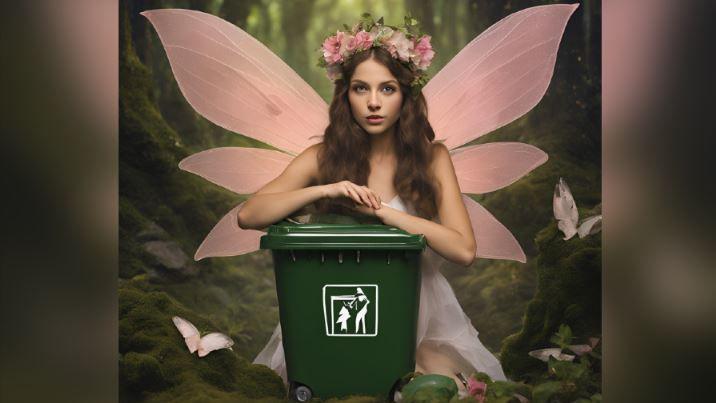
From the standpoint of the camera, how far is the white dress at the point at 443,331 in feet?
16.5

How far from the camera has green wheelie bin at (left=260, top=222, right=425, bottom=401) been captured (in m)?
4.49

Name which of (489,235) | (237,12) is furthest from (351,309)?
(237,12)

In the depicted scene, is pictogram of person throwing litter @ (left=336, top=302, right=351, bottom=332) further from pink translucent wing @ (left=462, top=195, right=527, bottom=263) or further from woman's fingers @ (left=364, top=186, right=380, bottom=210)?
pink translucent wing @ (left=462, top=195, right=527, bottom=263)

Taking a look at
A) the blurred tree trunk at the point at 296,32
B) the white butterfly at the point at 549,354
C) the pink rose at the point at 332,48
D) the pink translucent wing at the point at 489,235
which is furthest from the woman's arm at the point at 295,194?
the white butterfly at the point at 549,354

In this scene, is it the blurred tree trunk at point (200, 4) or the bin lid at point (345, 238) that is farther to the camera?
the blurred tree trunk at point (200, 4)

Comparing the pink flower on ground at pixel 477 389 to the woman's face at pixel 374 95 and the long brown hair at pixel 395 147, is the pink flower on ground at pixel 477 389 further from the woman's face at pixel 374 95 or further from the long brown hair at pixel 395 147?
the woman's face at pixel 374 95

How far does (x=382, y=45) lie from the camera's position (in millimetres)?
4957

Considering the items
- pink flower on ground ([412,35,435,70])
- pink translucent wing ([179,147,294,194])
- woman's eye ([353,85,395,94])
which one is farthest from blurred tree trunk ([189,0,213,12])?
pink flower on ground ([412,35,435,70])

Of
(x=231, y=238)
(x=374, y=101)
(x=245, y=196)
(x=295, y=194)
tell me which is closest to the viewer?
(x=295, y=194)

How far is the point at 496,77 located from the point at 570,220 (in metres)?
0.91

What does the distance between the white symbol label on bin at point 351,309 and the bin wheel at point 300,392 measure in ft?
0.97

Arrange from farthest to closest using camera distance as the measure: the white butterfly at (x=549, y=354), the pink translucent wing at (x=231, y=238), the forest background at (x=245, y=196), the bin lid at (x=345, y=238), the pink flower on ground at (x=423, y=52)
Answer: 1. the forest background at (x=245, y=196)
2. the pink translucent wing at (x=231, y=238)
3. the white butterfly at (x=549, y=354)
4. the pink flower on ground at (x=423, y=52)
5. the bin lid at (x=345, y=238)

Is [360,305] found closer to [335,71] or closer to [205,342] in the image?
[205,342]

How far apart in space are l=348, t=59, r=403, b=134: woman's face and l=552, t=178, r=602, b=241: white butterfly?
1.27m
